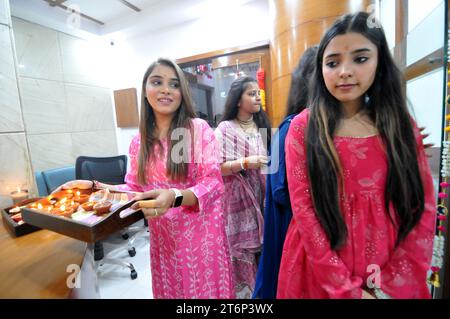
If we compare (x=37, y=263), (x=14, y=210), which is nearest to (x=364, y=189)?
(x=37, y=263)

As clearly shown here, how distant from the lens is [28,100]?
2.38 metres

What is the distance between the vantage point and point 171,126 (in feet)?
2.95

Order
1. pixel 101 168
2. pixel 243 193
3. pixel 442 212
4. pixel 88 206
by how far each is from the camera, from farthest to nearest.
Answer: pixel 101 168, pixel 243 193, pixel 442 212, pixel 88 206

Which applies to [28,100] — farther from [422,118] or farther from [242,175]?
[422,118]

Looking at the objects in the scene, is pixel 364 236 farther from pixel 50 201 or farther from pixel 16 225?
pixel 16 225

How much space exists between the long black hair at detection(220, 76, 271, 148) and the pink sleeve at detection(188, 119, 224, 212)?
24.3 inches

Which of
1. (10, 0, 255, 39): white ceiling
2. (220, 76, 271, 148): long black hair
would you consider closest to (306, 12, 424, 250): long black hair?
(220, 76, 271, 148): long black hair

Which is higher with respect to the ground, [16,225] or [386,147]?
[386,147]

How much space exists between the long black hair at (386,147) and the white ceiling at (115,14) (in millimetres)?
2195

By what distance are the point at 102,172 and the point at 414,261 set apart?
2339 millimetres

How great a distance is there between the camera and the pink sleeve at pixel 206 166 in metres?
0.81

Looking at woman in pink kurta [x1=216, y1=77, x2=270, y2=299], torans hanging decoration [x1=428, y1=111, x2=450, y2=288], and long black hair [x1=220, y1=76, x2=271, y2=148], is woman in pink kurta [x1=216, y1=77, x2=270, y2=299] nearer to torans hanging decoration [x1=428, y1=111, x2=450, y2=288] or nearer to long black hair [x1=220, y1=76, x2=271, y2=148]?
long black hair [x1=220, y1=76, x2=271, y2=148]

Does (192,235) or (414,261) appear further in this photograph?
(192,235)
